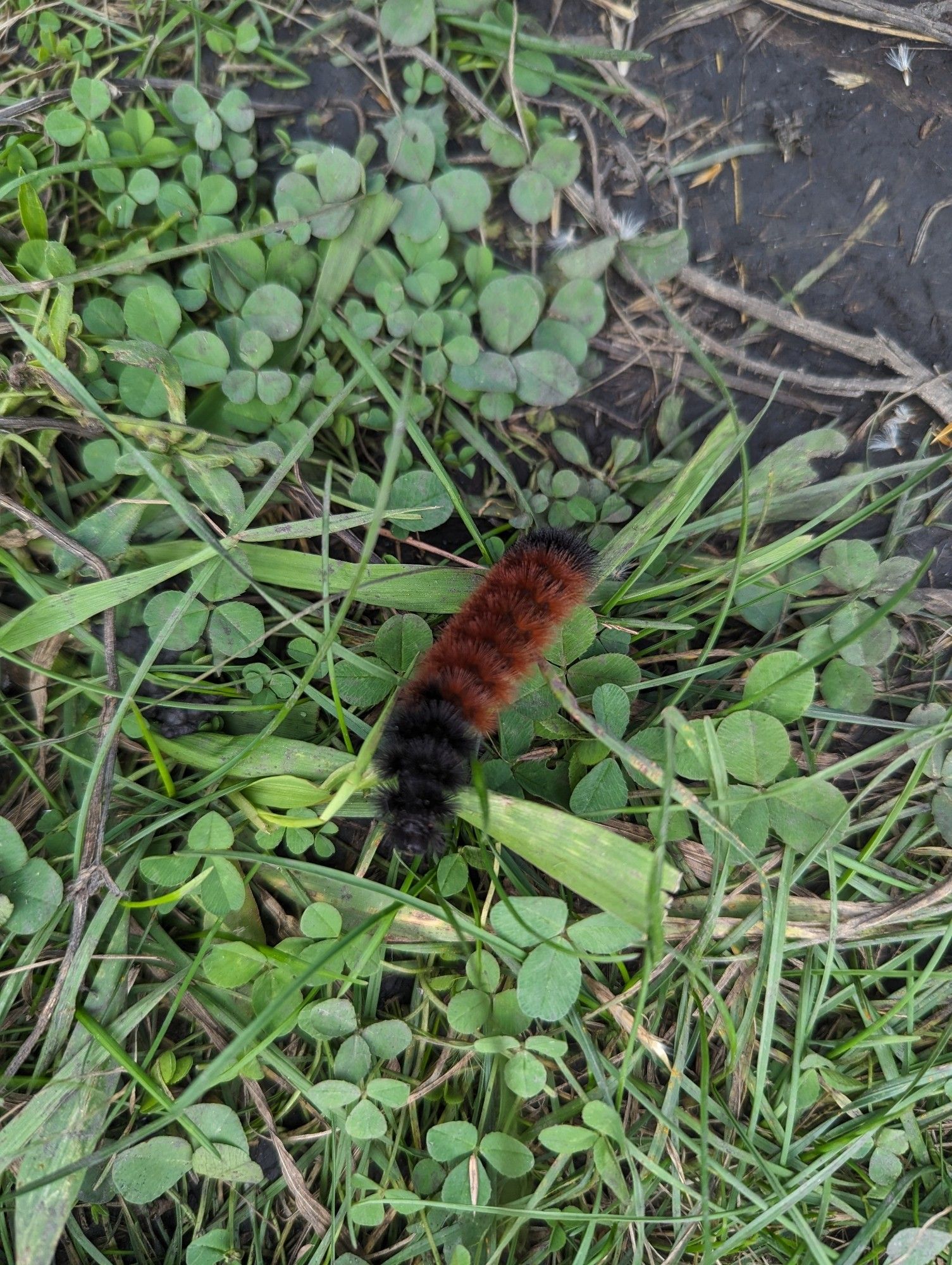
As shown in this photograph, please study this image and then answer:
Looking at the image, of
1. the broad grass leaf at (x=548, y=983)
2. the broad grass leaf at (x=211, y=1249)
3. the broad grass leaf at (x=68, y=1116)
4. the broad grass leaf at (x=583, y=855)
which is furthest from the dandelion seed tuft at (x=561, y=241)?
the broad grass leaf at (x=211, y=1249)

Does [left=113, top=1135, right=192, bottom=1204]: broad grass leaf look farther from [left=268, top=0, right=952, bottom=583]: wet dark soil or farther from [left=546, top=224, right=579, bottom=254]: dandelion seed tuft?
[left=546, top=224, right=579, bottom=254]: dandelion seed tuft

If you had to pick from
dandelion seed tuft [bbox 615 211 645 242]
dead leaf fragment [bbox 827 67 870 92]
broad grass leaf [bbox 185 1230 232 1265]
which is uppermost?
dead leaf fragment [bbox 827 67 870 92]

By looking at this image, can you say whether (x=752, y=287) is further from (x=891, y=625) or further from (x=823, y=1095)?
(x=823, y=1095)

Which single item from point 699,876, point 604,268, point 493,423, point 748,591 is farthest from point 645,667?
point 604,268

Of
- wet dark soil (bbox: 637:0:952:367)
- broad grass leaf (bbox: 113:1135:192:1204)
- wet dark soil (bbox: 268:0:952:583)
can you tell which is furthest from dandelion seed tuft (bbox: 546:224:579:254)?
broad grass leaf (bbox: 113:1135:192:1204)

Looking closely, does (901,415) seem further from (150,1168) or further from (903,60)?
(150,1168)

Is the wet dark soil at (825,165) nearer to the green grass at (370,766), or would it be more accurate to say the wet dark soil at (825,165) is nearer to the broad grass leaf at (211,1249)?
the green grass at (370,766)
